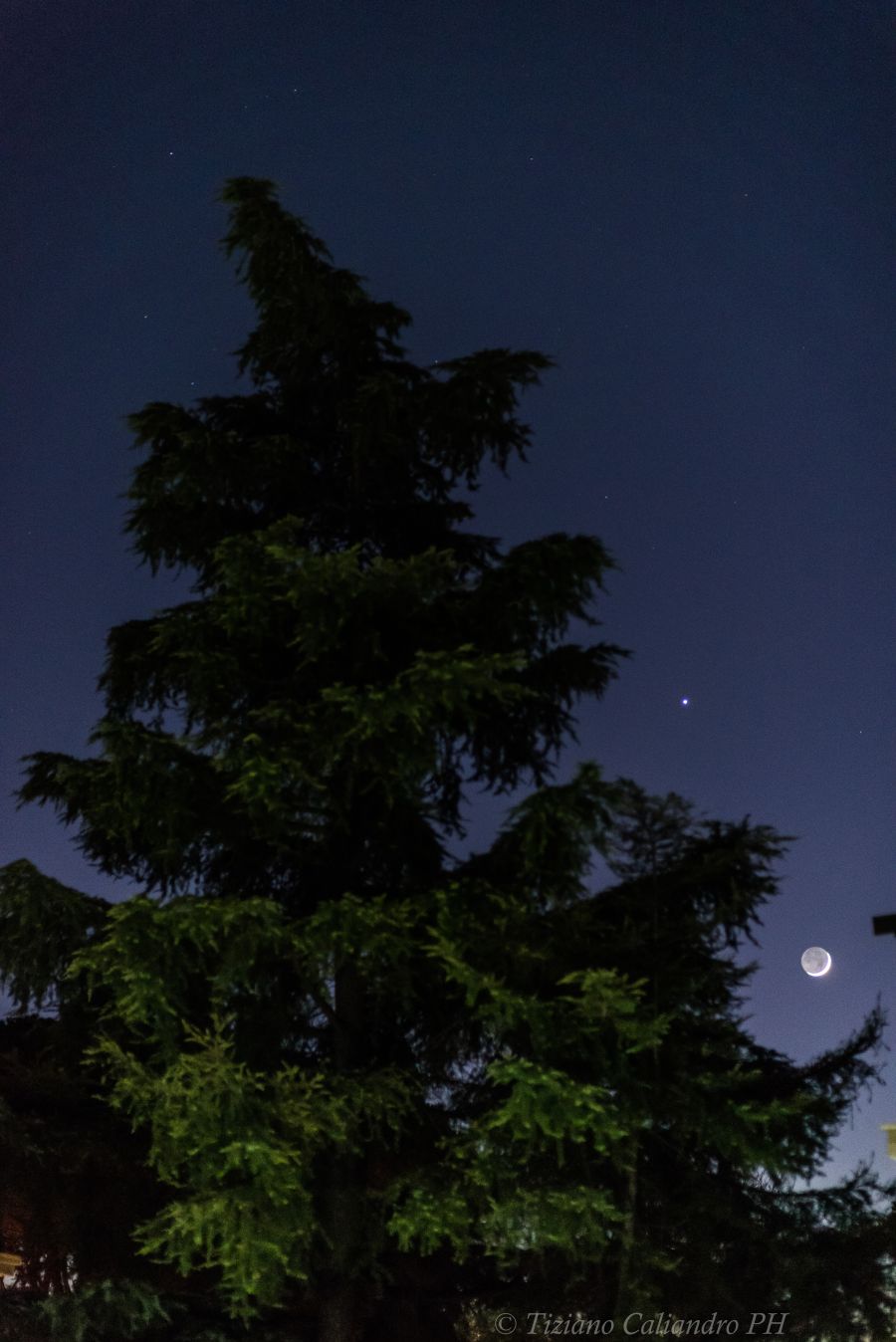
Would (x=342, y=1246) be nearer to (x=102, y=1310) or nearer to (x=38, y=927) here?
(x=102, y=1310)

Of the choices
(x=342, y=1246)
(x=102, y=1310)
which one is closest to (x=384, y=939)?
(x=342, y=1246)

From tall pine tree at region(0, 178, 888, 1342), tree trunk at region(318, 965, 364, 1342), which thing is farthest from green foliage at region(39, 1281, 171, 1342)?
tree trunk at region(318, 965, 364, 1342)

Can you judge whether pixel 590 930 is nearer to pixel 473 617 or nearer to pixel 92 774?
pixel 473 617

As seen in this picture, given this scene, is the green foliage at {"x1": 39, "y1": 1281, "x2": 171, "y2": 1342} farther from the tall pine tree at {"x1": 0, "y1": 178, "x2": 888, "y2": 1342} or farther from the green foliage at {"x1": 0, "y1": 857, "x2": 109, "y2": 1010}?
the green foliage at {"x1": 0, "y1": 857, "x2": 109, "y2": 1010}

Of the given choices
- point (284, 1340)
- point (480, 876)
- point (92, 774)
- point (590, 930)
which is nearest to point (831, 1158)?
point (590, 930)

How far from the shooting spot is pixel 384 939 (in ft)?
29.9

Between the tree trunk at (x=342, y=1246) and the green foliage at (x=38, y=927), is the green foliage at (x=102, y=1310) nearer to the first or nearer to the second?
the tree trunk at (x=342, y=1246)

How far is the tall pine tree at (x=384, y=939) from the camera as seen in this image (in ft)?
27.9

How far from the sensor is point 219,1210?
314 inches

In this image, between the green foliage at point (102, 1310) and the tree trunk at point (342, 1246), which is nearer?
the green foliage at point (102, 1310)

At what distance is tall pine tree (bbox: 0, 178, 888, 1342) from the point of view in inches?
335

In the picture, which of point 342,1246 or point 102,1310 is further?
point 342,1246

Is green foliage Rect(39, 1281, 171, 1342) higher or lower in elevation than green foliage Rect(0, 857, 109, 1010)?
lower

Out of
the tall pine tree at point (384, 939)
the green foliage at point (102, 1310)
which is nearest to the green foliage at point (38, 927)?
the tall pine tree at point (384, 939)
